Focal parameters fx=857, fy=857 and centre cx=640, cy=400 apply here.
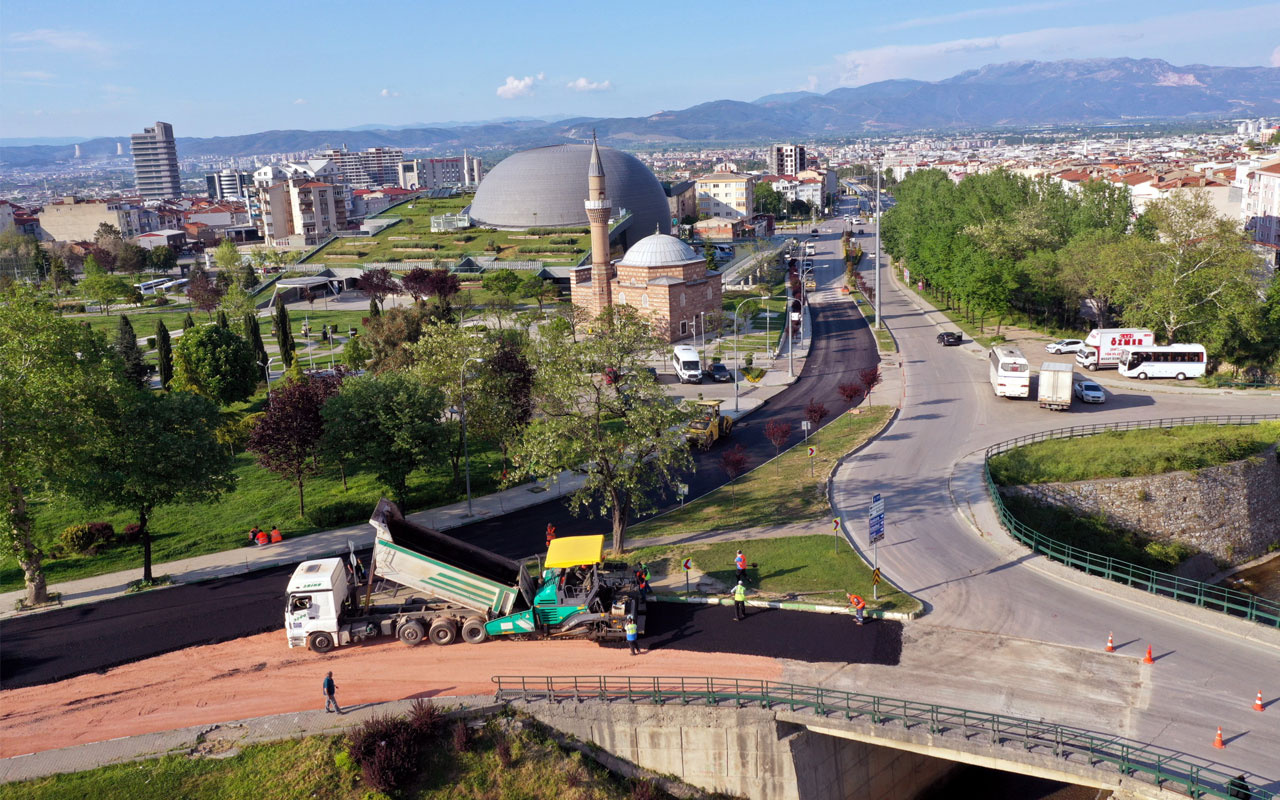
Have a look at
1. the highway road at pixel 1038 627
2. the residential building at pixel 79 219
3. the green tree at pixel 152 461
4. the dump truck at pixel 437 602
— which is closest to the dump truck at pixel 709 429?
the highway road at pixel 1038 627

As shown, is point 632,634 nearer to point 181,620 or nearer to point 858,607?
point 858,607

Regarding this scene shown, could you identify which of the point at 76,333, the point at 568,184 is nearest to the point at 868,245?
the point at 568,184

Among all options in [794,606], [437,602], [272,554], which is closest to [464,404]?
[272,554]

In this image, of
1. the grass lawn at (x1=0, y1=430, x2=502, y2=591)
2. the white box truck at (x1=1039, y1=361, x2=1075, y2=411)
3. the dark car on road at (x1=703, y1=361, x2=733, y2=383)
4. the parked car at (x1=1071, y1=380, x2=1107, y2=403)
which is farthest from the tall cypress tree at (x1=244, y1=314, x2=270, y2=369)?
the parked car at (x1=1071, y1=380, x2=1107, y2=403)

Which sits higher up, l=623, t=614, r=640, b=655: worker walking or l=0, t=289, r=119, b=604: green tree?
l=0, t=289, r=119, b=604: green tree

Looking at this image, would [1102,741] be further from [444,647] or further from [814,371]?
[814,371]

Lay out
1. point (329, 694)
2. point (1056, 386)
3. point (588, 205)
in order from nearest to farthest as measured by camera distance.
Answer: point (329, 694) < point (1056, 386) < point (588, 205)

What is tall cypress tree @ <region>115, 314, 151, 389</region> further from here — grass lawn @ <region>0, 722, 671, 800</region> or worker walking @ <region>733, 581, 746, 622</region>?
worker walking @ <region>733, 581, 746, 622</region>
